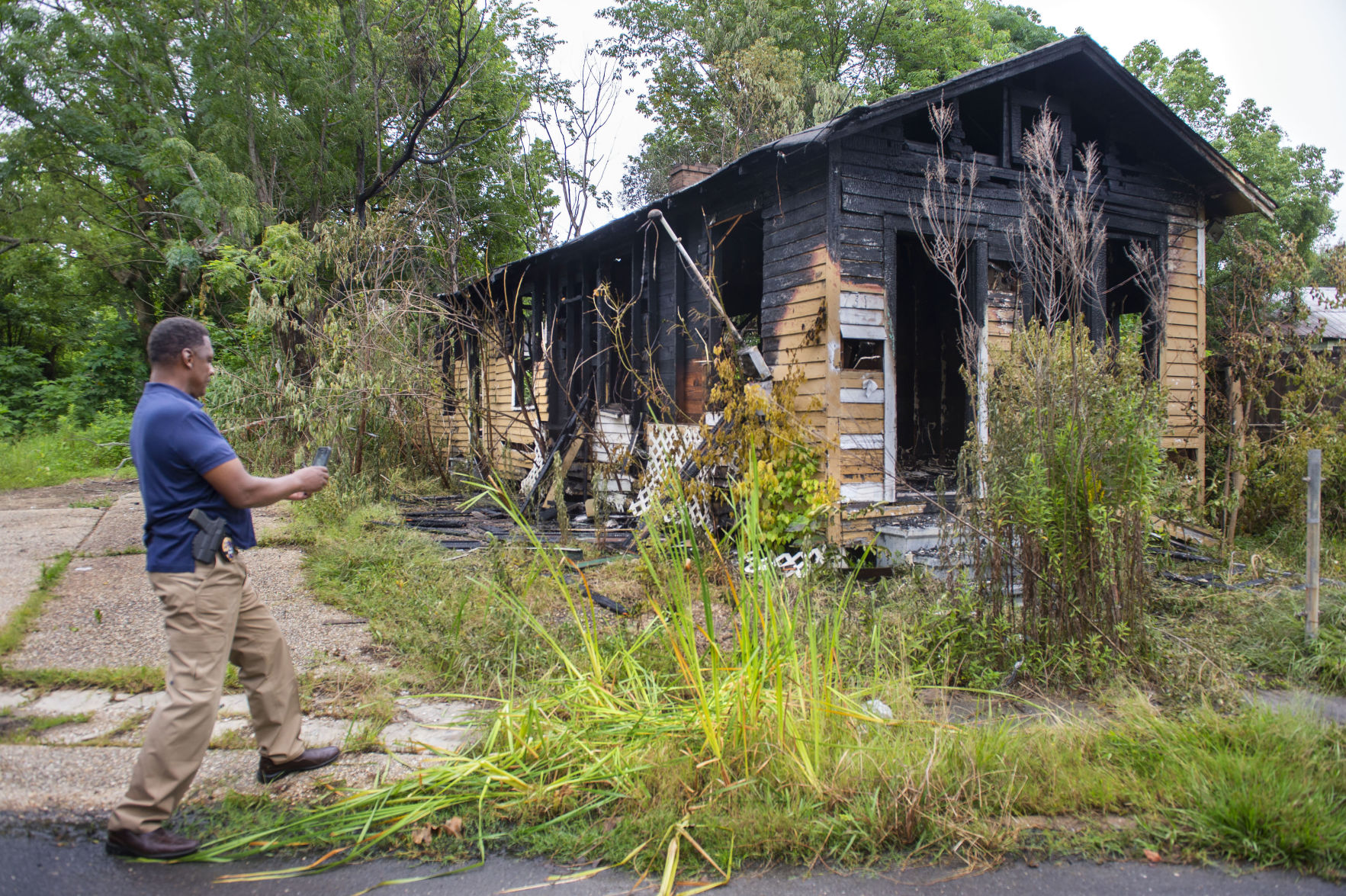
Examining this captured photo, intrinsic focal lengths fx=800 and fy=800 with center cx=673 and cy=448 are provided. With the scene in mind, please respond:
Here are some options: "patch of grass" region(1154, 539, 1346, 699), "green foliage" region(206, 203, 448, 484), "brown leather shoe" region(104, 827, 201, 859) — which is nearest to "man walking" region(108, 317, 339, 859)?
"brown leather shoe" region(104, 827, 201, 859)

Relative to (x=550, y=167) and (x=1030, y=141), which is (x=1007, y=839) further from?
(x=550, y=167)

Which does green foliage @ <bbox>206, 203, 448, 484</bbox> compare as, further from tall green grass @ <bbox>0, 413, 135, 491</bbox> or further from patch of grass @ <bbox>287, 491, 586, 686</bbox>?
tall green grass @ <bbox>0, 413, 135, 491</bbox>

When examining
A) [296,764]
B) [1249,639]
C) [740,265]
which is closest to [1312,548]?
[1249,639]

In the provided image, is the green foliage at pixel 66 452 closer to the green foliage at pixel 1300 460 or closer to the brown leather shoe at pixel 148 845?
the brown leather shoe at pixel 148 845

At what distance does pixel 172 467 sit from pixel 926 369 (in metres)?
10.3

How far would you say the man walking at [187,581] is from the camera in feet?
8.64

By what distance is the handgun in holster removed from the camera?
2.79 m

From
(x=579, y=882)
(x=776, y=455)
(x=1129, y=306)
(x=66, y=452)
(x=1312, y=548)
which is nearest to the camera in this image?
(x=579, y=882)

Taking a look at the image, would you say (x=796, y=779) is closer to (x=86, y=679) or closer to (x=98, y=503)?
(x=86, y=679)

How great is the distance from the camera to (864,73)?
998 inches

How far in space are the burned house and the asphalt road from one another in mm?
3741

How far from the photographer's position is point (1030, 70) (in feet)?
26.3

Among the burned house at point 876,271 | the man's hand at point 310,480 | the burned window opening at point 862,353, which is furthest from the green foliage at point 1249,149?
the man's hand at point 310,480

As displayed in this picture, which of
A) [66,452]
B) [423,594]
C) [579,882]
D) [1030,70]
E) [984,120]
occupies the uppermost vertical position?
[1030,70]
